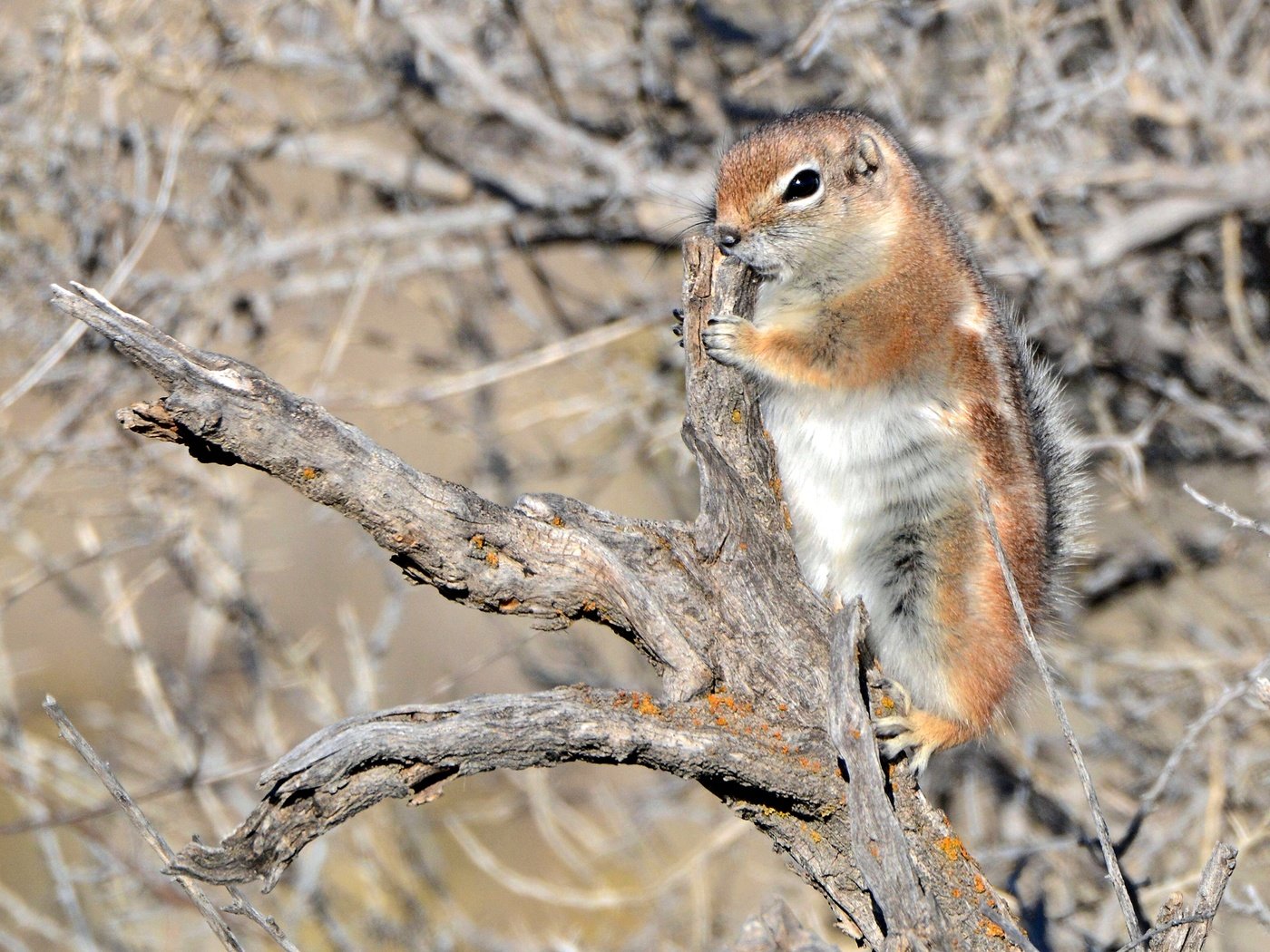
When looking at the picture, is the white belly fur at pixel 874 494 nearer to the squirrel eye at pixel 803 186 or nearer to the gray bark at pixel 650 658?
the gray bark at pixel 650 658

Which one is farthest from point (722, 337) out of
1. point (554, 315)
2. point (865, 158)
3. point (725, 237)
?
point (554, 315)

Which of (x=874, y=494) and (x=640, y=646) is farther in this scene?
(x=874, y=494)

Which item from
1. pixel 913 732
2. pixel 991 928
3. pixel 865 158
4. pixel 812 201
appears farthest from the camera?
pixel 865 158

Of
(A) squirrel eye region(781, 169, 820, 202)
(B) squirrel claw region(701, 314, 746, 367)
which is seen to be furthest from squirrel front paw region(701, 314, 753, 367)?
(A) squirrel eye region(781, 169, 820, 202)

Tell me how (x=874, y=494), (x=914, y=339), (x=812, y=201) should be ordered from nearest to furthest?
(x=874, y=494)
(x=914, y=339)
(x=812, y=201)

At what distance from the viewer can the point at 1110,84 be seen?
4.34m

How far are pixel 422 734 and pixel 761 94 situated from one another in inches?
176

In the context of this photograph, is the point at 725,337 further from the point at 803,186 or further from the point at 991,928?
the point at 991,928

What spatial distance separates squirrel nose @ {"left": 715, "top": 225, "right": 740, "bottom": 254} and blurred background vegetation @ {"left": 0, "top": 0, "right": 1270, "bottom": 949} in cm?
124

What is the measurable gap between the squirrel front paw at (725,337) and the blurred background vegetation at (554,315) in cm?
147

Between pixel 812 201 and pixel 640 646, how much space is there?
4.67ft

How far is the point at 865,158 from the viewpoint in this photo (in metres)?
3.42

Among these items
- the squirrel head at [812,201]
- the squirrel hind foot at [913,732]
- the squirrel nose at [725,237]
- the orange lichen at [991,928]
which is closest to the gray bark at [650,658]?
the orange lichen at [991,928]

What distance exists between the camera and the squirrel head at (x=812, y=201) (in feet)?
10.4
